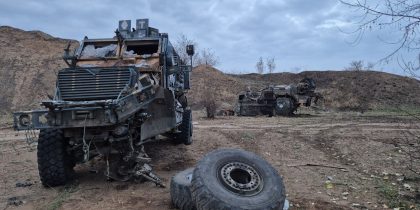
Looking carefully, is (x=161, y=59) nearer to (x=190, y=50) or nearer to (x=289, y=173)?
(x=190, y=50)

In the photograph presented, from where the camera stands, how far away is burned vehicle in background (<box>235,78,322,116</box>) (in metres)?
22.5

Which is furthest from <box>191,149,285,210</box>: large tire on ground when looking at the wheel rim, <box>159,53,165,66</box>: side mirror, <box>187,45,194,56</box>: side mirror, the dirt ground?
<box>187,45,194,56</box>: side mirror

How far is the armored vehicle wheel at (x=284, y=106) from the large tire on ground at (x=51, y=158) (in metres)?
16.3

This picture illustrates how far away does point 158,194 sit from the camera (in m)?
6.45

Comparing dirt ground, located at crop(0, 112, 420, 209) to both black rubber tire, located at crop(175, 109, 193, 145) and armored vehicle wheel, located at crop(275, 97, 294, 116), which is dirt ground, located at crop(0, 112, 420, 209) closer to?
black rubber tire, located at crop(175, 109, 193, 145)

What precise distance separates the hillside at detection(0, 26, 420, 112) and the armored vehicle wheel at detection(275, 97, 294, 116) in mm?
7854

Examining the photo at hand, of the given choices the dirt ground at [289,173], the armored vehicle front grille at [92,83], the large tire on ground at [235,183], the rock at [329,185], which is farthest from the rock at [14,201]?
the rock at [329,185]

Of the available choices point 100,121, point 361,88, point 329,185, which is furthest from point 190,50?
point 361,88

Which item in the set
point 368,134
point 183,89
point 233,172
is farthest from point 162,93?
point 368,134

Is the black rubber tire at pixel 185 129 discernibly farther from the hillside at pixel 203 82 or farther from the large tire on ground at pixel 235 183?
the hillside at pixel 203 82

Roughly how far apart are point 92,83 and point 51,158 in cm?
122

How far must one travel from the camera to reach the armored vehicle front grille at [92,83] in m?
6.98

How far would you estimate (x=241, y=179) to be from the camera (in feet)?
18.1

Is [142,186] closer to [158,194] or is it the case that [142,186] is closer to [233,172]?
[158,194]
